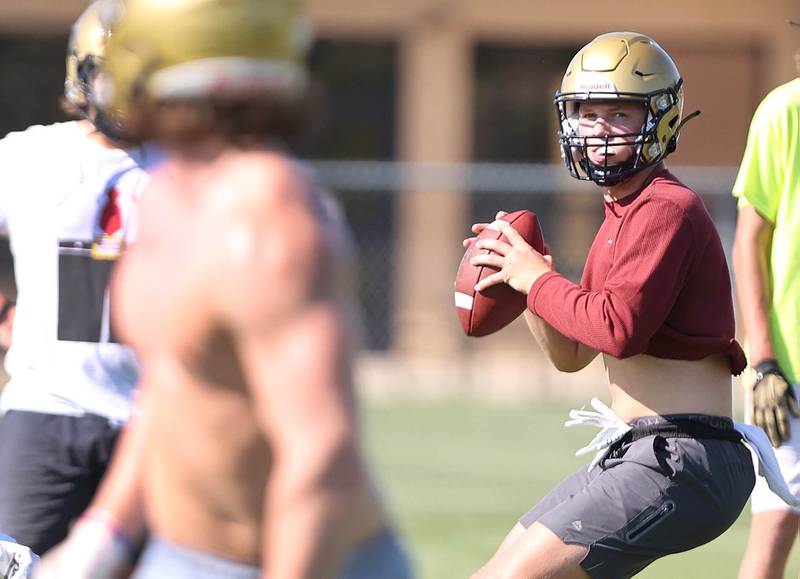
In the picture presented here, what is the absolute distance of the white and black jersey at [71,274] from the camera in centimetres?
448

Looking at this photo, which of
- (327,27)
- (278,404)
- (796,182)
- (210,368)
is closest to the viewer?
(278,404)

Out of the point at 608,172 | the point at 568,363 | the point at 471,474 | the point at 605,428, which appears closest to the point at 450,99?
the point at 471,474

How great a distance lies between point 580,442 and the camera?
1165 cm

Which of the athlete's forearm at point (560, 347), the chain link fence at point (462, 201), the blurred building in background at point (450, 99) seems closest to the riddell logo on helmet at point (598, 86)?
the athlete's forearm at point (560, 347)

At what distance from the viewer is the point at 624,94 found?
4578mm

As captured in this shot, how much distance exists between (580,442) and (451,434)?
45.3 inches

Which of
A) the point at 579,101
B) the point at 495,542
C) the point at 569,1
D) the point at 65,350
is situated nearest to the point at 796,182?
the point at 579,101

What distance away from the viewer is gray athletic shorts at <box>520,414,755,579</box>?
4223 mm

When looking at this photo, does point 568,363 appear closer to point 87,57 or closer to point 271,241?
point 87,57

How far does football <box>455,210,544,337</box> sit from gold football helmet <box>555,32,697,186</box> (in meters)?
0.24

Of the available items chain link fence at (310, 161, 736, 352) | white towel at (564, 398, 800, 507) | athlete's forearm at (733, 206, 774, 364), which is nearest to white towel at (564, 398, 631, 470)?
white towel at (564, 398, 800, 507)

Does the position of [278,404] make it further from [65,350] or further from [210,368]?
[65,350]

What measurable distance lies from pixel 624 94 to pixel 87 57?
5.27 ft

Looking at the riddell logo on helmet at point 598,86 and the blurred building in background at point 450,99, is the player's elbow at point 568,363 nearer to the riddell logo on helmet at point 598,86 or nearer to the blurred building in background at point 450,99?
the riddell logo on helmet at point 598,86
